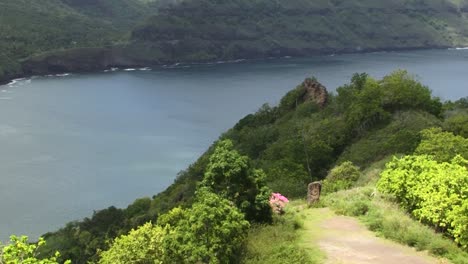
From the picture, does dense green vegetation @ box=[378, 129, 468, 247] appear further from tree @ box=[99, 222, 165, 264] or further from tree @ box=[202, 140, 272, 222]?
tree @ box=[99, 222, 165, 264]

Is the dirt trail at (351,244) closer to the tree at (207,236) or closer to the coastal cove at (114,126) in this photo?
the tree at (207,236)

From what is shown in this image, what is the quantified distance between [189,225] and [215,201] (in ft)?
3.80

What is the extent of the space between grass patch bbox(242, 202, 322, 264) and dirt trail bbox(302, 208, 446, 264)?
479mm

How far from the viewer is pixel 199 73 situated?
190 m

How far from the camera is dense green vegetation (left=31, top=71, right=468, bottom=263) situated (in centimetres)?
4784

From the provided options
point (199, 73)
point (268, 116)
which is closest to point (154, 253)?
point (268, 116)

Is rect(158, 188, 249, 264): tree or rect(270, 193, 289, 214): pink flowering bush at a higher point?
rect(158, 188, 249, 264): tree

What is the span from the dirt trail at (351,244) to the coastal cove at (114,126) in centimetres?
4922

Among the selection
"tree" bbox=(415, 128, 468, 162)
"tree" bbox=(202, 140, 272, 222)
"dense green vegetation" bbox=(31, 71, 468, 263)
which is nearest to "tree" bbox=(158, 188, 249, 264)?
"tree" bbox=(202, 140, 272, 222)

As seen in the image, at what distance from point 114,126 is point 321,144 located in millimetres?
68454

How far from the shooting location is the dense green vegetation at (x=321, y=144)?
47844 mm

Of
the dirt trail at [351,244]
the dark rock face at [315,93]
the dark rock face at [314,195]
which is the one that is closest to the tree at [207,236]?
the dirt trail at [351,244]

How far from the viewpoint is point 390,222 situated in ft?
70.0

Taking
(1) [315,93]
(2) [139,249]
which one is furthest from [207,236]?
(1) [315,93]
